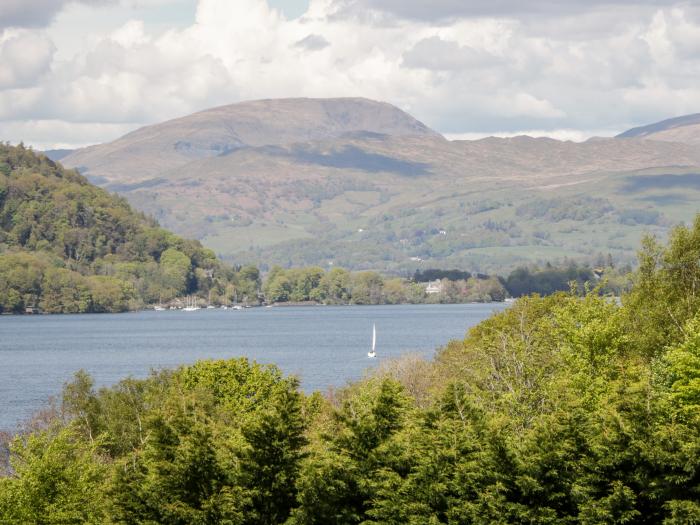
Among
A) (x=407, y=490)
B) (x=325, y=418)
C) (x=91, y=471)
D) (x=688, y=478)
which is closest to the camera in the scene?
(x=688, y=478)

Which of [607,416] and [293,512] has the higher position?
[607,416]

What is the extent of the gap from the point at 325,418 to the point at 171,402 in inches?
334

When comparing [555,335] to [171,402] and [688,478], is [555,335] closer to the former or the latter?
[171,402]

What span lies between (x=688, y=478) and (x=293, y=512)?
14642mm

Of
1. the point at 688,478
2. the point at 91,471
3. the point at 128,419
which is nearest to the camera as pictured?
the point at 688,478

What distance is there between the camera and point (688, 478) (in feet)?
139

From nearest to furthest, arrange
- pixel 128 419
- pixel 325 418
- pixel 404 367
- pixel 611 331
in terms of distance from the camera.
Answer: pixel 325 418, pixel 611 331, pixel 128 419, pixel 404 367

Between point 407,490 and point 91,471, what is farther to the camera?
point 91,471

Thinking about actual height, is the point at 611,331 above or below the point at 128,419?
above

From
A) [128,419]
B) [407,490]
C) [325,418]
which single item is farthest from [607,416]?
[128,419]

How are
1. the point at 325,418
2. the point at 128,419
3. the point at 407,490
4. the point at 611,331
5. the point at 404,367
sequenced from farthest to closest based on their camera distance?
the point at 404,367
the point at 128,419
the point at 611,331
the point at 325,418
the point at 407,490

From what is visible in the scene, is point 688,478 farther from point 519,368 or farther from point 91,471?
point 91,471

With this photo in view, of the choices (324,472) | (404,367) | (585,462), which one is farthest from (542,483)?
(404,367)

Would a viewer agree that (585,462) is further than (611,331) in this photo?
No
